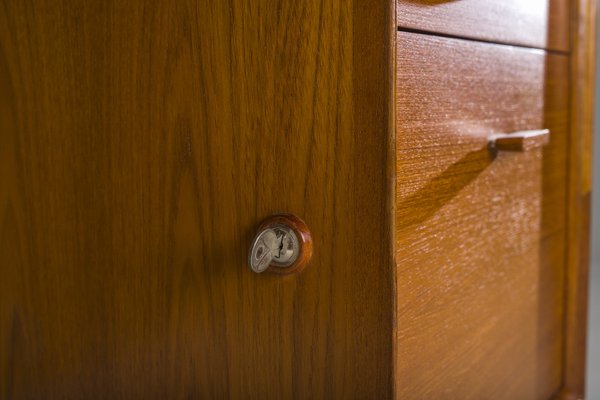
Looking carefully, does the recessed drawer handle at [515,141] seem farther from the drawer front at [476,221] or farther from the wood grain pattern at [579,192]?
the wood grain pattern at [579,192]

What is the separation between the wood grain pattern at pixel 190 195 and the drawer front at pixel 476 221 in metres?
0.04

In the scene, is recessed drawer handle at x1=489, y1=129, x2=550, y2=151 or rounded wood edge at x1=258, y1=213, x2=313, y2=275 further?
recessed drawer handle at x1=489, y1=129, x2=550, y2=151

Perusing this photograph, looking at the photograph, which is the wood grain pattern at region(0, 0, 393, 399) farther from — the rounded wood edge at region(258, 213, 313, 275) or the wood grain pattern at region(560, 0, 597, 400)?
the wood grain pattern at region(560, 0, 597, 400)

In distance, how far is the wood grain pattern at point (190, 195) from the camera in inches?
20.2

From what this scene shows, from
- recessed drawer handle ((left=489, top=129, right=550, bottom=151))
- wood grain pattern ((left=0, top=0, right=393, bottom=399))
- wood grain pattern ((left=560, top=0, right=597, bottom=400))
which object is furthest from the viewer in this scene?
wood grain pattern ((left=560, top=0, right=597, bottom=400))

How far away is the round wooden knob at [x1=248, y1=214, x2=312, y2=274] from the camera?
51 cm

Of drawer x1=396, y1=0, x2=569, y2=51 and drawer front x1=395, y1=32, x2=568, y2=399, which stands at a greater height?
drawer x1=396, y1=0, x2=569, y2=51

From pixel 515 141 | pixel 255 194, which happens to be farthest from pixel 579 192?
pixel 255 194

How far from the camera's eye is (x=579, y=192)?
0.93 m

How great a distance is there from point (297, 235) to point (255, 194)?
0.16 ft

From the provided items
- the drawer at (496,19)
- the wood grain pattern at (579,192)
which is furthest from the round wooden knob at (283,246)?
the wood grain pattern at (579,192)

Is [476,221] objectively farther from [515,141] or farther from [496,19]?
[496,19]

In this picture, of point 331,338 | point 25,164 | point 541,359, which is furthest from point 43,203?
point 541,359

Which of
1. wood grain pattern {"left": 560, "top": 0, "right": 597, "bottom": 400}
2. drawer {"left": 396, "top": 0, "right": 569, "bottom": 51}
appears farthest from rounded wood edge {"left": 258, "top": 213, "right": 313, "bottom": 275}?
wood grain pattern {"left": 560, "top": 0, "right": 597, "bottom": 400}
